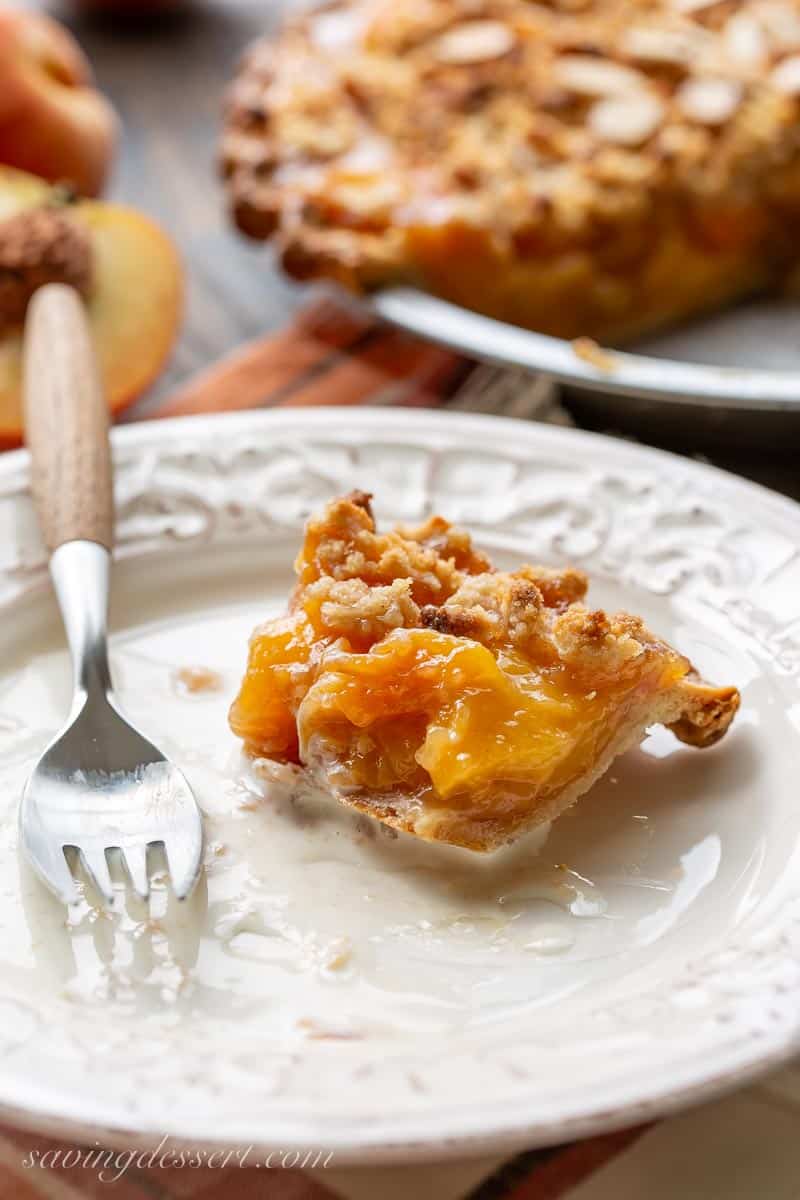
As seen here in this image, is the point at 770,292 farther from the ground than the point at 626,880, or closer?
closer

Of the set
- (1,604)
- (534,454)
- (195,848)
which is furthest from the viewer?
(534,454)

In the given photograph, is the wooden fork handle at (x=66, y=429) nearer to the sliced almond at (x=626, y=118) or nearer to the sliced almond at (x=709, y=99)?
the sliced almond at (x=626, y=118)

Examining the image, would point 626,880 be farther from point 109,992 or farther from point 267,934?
point 109,992

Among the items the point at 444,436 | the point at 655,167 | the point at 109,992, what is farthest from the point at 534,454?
Answer: the point at 655,167

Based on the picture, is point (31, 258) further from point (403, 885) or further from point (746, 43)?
point (746, 43)

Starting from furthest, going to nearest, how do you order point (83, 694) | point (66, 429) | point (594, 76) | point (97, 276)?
point (594, 76) → point (97, 276) → point (66, 429) → point (83, 694)

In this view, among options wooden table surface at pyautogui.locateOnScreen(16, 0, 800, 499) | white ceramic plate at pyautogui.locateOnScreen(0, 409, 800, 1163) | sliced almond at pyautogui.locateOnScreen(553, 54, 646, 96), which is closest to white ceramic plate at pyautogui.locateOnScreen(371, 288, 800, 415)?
wooden table surface at pyautogui.locateOnScreen(16, 0, 800, 499)

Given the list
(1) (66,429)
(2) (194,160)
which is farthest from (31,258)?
(2) (194,160)
